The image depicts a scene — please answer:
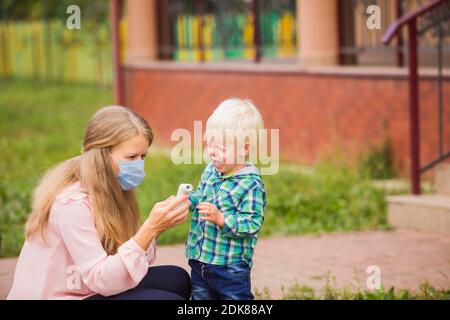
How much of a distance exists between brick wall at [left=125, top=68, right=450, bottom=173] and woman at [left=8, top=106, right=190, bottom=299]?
6086mm

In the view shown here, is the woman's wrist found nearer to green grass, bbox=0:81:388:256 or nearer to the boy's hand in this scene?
the boy's hand

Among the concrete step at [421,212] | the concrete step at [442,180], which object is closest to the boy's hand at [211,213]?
the concrete step at [421,212]

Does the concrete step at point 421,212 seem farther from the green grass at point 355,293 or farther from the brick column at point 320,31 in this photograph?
the brick column at point 320,31

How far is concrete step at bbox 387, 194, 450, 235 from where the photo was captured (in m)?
8.16

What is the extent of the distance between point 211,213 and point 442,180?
5095mm

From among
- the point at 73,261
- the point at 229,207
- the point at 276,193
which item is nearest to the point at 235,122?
the point at 229,207

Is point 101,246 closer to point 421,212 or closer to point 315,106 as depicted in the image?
point 421,212

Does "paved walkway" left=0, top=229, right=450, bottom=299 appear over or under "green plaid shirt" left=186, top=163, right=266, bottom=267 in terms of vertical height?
under

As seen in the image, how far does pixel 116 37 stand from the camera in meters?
14.9

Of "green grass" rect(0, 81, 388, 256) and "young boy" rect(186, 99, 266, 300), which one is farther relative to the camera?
"green grass" rect(0, 81, 388, 256)

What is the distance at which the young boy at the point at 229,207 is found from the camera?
163 inches

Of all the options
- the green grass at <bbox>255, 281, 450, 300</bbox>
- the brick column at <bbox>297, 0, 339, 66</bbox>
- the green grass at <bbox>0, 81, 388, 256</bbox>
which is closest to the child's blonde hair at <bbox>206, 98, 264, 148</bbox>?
the green grass at <bbox>0, 81, 388, 256</bbox>

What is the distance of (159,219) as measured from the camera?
3941 millimetres
